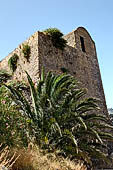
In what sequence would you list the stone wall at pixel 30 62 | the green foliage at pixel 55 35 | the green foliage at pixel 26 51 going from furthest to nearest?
the green foliage at pixel 55 35
the green foliage at pixel 26 51
the stone wall at pixel 30 62

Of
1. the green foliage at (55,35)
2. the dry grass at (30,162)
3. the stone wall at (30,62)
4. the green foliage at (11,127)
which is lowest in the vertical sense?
the dry grass at (30,162)

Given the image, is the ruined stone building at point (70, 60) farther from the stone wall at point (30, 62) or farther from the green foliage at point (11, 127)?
the green foliage at point (11, 127)

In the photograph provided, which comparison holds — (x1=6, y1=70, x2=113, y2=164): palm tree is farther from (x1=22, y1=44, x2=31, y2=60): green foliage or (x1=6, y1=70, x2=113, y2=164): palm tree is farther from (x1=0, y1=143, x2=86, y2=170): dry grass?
(x1=22, y1=44, x2=31, y2=60): green foliage

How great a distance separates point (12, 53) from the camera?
10.3 m

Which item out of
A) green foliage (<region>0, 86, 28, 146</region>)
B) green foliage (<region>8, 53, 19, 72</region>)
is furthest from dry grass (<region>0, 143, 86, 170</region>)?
green foliage (<region>8, 53, 19, 72</region>)

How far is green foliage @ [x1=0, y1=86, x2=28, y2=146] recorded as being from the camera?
4.25 meters

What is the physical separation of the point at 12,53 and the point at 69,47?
10.1 feet

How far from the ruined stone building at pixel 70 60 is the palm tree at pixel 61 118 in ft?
6.27

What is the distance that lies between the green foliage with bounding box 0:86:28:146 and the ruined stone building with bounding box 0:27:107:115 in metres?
3.40

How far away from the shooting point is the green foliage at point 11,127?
4.25m

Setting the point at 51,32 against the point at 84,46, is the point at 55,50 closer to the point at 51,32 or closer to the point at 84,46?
the point at 51,32

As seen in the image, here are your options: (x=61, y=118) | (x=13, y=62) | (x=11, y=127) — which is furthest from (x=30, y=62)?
(x=11, y=127)

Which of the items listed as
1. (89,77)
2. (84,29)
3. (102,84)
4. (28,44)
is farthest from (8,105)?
(84,29)

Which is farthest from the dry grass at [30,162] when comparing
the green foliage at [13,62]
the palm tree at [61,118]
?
the green foliage at [13,62]
